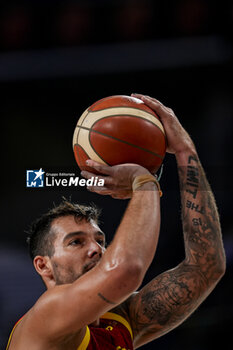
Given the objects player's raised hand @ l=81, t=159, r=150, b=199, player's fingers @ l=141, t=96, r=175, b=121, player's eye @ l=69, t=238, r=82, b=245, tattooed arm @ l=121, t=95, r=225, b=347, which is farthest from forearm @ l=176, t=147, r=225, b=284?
player's eye @ l=69, t=238, r=82, b=245

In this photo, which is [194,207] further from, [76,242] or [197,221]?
[76,242]

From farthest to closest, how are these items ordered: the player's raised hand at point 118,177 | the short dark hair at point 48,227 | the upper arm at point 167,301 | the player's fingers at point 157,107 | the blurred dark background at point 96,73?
1. the blurred dark background at point 96,73
2. the short dark hair at point 48,227
3. the upper arm at point 167,301
4. the player's fingers at point 157,107
5. the player's raised hand at point 118,177

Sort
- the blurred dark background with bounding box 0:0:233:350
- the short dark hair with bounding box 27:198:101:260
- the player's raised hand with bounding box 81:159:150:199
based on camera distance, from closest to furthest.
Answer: the player's raised hand with bounding box 81:159:150:199 → the short dark hair with bounding box 27:198:101:260 → the blurred dark background with bounding box 0:0:233:350

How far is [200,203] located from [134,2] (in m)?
4.50

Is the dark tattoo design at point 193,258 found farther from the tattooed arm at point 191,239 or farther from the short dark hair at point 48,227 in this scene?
the short dark hair at point 48,227

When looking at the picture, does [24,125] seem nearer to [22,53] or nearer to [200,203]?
[22,53]

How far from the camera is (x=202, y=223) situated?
2.02 metres

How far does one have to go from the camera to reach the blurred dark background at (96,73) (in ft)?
16.6

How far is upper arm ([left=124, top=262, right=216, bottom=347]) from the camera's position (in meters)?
2.07

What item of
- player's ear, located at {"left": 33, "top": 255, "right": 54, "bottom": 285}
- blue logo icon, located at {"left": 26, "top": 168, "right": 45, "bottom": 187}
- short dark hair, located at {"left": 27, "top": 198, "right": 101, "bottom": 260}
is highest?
blue logo icon, located at {"left": 26, "top": 168, "right": 45, "bottom": 187}

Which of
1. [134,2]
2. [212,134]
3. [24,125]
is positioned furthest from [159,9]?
[24,125]

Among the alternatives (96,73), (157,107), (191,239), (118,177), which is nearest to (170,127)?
(157,107)

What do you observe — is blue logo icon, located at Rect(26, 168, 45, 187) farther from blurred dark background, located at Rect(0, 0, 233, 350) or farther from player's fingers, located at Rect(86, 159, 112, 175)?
blurred dark background, located at Rect(0, 0, 233, 350)

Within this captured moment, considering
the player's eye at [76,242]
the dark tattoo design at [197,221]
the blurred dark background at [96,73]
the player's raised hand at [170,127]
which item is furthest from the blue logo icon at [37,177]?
the blurred dark background at [96,73]
